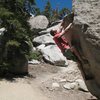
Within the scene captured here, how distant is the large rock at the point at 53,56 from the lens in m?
18.1

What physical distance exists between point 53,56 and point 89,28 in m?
13.3

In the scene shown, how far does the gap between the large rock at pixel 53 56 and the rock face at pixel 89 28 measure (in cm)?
1219

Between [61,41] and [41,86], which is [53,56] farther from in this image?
[61,41]

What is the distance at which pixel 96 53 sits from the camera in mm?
5406

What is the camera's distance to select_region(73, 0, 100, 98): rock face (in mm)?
5410

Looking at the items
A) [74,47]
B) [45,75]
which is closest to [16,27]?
[45,75]

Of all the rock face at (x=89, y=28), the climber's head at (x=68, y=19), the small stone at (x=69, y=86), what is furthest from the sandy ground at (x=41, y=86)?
the rock face at (x=89, y=28)

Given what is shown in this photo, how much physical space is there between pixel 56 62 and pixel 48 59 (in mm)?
535

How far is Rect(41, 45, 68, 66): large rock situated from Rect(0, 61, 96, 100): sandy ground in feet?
3.56

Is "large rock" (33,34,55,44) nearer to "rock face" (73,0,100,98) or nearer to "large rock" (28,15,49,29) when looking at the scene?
"large rock" (28,15,49,29)

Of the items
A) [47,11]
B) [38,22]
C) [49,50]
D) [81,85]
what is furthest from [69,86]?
[47,11]

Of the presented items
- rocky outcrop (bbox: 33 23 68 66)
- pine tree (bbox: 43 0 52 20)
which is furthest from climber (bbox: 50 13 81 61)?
pine tree (bbox: 43 0 52 20)

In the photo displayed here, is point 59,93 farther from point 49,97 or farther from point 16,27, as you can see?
point 16,27

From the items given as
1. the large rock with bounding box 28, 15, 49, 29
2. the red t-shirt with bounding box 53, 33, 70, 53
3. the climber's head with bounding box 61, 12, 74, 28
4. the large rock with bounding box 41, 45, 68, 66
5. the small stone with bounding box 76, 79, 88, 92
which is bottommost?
the small stone with bounding box 76, 79, 88, 92
